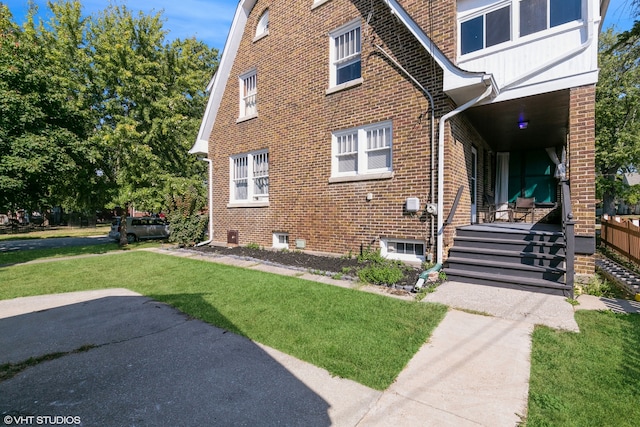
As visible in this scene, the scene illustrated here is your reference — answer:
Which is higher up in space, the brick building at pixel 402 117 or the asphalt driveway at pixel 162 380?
the brick building at pixel 402 117

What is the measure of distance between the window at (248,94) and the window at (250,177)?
63.9 inches

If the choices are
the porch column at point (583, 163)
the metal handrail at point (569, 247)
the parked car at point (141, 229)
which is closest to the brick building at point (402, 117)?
the porch column at point (583, 163)

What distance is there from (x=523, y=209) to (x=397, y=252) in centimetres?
696

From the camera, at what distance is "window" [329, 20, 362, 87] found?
332 inches

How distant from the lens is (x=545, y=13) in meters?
6.38

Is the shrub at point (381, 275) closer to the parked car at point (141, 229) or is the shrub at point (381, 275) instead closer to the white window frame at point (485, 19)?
the white window frame at point (485, 19)

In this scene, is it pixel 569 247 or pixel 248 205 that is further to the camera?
pixel 248 205

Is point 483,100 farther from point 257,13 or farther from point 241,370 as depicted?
point 257,13

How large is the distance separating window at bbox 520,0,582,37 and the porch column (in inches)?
60.9

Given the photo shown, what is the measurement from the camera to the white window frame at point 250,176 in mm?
10922

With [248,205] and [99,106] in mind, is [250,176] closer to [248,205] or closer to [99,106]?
[248,205]

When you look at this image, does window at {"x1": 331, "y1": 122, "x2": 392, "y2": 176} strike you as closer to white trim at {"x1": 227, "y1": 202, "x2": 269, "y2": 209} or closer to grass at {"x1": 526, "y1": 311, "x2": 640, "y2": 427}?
white trim at {"x1": 227, "y1": 202, "x2": 269, "y2": 209}

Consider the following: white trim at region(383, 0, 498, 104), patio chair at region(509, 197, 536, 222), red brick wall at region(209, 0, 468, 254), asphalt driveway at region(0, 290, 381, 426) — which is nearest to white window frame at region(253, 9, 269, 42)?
red brick wall at region(209, 0, 468, 254)

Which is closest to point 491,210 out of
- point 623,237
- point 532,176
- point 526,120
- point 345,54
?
point 532,176
